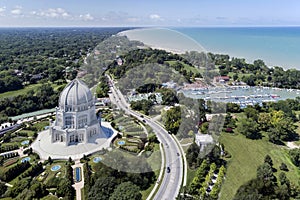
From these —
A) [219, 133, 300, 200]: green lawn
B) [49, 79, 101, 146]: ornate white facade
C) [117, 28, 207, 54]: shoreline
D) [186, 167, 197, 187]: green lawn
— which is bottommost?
[186, 167, 197, 187]: green lawn

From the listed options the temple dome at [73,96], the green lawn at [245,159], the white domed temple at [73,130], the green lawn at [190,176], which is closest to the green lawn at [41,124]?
the white domed temple at [73,130]

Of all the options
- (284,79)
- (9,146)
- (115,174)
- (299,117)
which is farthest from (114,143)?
(284,79)

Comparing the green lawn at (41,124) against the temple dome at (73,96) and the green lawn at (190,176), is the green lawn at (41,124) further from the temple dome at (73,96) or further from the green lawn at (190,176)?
the green lawn at (190,176)

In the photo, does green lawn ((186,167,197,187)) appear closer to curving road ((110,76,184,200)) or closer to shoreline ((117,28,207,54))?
curving road ((110,76,184,200))

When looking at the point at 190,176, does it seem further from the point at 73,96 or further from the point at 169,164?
the point at 73,96

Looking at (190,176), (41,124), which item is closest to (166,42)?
(190,176)

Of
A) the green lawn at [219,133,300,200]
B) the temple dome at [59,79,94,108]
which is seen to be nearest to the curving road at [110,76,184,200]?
the green lawn at [219,133,300,200]

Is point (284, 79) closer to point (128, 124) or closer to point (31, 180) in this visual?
point (128, 124)
